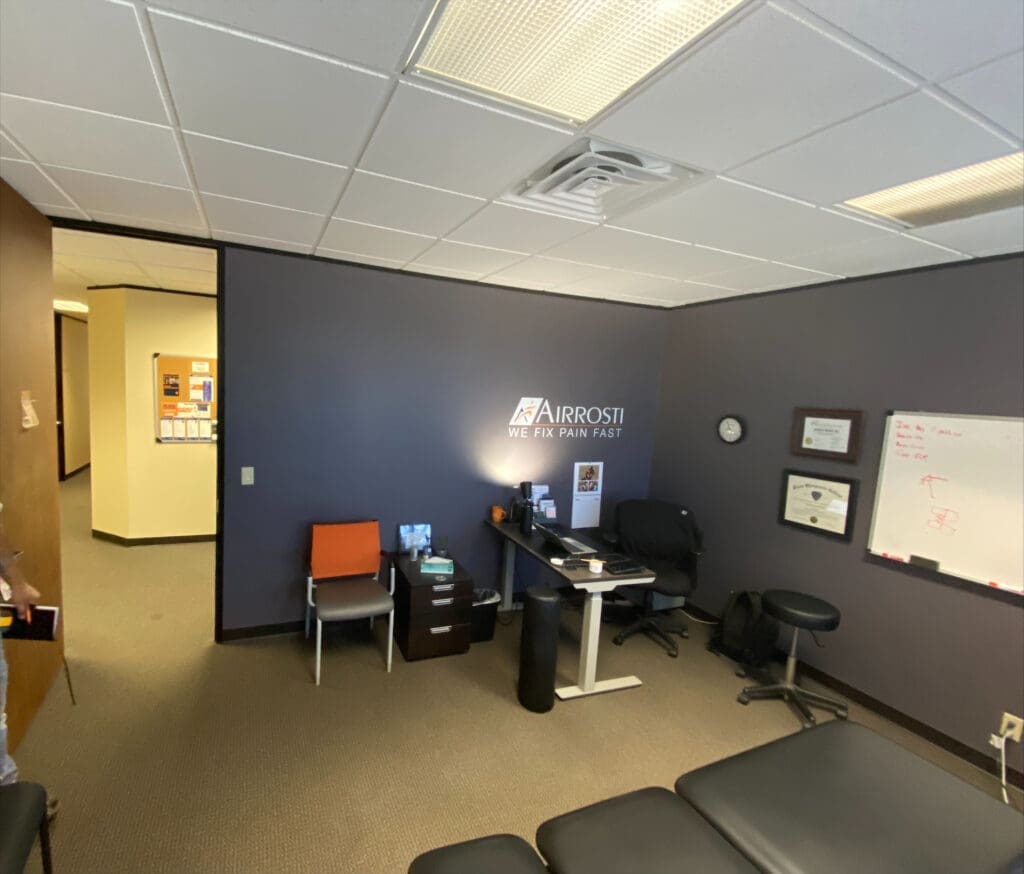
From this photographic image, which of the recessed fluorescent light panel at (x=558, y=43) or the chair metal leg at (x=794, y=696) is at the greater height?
the recessed fluorescent light panel at (x=558, y=43)

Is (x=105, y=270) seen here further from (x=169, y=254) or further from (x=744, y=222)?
(x=744, y=222)

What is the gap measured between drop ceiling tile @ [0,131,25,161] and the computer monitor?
2.72 meters

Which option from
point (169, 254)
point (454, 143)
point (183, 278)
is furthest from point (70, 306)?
point (454, 143)

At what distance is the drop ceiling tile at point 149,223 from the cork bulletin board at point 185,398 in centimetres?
239

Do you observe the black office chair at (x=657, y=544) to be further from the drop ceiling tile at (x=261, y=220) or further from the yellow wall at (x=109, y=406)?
the yellow wall at (x=109, y=406)

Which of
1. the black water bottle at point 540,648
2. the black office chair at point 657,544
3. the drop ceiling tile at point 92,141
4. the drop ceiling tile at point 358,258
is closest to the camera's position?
the drop ceiling tile at point 92,141

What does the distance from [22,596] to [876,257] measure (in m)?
4.13

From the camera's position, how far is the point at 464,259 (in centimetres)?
314

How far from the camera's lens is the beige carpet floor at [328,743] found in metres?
1.97

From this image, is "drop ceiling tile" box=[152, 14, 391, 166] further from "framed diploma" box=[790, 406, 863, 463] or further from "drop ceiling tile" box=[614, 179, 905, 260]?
"framed diploma" box=[790, 406, 863, 463]

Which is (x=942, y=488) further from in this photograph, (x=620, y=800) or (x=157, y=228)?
(x=157, y=228)

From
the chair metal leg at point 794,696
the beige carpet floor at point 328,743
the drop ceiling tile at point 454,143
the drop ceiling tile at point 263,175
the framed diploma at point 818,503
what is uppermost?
the drop ceiling tile at point 454,143

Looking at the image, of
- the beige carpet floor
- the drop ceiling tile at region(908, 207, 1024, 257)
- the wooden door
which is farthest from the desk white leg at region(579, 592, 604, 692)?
the wooden door

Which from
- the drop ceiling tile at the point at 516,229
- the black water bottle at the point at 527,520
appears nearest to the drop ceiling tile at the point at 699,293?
the drop ceiling tile at the point at 516,229
